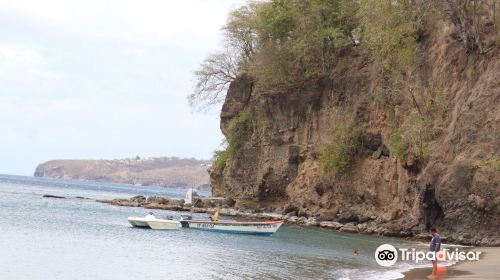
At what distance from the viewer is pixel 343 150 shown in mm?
57125

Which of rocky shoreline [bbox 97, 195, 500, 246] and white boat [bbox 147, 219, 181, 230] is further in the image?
white boat [bbox 147, 219, 181, 230]

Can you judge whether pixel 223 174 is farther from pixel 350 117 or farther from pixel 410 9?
pixel 410 9

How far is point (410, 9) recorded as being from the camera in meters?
46.5

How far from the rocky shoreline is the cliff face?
264 mm

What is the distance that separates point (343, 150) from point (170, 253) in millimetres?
25503

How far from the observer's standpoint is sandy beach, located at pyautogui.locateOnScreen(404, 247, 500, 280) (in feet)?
80.8

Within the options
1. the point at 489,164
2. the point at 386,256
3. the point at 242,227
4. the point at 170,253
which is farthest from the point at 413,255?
the point at 242,227

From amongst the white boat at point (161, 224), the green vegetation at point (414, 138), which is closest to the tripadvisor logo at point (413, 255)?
the green vegetation at point (414, 138)

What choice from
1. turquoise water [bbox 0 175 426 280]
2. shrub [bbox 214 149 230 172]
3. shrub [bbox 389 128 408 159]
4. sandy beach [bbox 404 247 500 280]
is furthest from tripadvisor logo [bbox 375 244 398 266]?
shrub [bbox 214 149 230 172]

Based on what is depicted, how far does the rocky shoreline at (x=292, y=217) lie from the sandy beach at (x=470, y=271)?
952 cm

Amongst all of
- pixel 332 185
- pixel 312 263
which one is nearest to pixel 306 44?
pixel 332 185

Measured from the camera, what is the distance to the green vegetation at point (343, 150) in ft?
186

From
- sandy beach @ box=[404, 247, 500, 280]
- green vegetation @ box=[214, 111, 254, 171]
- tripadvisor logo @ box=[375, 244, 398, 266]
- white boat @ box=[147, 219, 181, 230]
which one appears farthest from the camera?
green vegetation @ box=[214, 111, 254, 171]

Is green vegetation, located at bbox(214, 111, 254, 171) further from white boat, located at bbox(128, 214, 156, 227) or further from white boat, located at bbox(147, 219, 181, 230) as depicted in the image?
white boat, located at bbox(147, 219, 181, 230)
